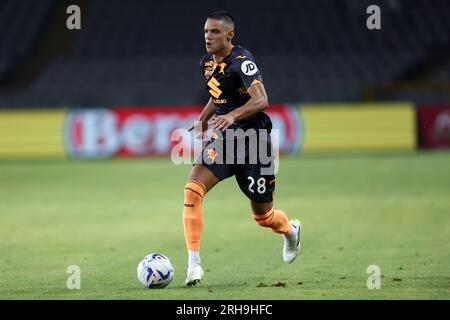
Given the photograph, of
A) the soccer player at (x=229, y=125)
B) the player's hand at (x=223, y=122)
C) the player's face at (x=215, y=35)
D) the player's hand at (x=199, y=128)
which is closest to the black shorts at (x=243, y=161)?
the soccer player at (x=229, y=125)

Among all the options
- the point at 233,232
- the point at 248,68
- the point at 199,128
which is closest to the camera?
the point at 248,68

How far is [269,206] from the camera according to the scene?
27.9 feet

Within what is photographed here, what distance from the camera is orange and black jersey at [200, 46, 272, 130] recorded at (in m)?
8.14

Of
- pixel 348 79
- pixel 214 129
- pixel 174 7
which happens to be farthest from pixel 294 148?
pixel 214 129

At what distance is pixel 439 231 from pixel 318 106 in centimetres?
1345

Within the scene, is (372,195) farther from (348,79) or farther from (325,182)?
(348,79)

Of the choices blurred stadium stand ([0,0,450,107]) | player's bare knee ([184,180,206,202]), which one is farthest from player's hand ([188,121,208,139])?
blurred stadium stand ([0,0,450,107])

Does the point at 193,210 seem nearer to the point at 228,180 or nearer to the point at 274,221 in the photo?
the point at 274,221

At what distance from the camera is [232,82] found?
827cm

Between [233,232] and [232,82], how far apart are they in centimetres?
395

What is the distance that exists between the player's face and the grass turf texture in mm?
2087

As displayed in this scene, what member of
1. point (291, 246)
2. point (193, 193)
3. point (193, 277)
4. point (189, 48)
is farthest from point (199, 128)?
point (189, 48)

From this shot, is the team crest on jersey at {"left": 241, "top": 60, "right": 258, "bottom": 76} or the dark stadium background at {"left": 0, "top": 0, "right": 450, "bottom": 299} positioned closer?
the team crest on jersey at {"left": 241, "top": 60, "right": 258, "bottom": 76}

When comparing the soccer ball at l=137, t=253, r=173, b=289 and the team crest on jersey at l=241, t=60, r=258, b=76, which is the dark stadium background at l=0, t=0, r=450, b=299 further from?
the team crest on jersey at l=241, t=60, r=258, b=76
